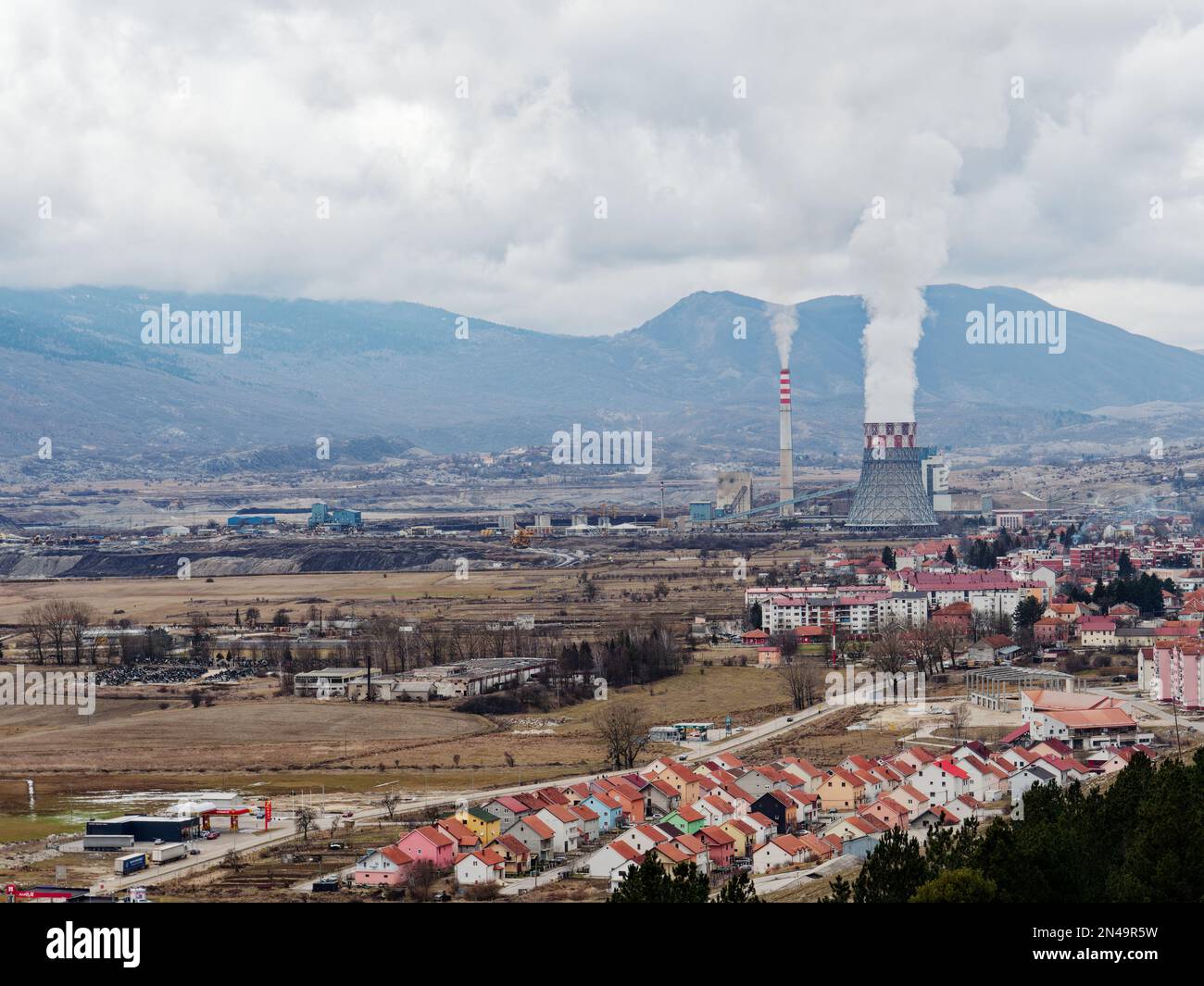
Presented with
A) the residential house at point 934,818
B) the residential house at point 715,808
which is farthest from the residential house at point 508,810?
the residential house at point 934,818

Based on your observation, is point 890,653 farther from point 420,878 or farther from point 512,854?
point 420,878

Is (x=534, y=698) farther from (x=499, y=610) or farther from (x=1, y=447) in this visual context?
(x=1, y=447)

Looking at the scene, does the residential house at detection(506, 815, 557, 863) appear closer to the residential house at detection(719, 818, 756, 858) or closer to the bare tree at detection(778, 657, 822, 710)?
the residential house at detection(719, 818, 756, 858)

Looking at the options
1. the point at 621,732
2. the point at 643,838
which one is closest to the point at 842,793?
the point at 643,838
